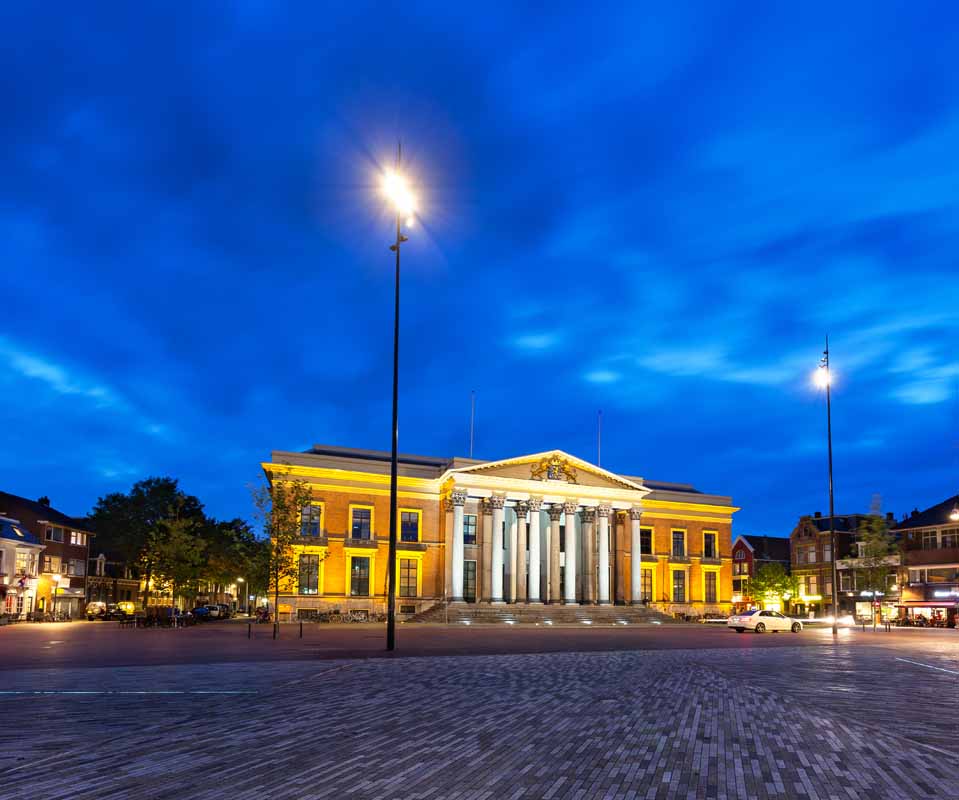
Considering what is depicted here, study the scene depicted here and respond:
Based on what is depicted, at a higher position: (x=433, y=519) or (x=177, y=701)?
(x=433, y=519)

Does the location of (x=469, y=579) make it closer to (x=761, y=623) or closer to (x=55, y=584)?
(x=761, y=623)

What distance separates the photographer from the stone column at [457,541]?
232 ft

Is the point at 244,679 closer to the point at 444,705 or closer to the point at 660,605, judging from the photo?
the point at 444,705

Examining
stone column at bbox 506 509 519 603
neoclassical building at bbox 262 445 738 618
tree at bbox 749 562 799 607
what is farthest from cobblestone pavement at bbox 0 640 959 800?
tree at bbox 749 562 799 607

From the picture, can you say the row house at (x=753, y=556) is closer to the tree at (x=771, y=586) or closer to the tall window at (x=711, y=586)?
the tree at (x=771, y=586)

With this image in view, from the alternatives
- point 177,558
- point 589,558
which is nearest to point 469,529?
point 589,558

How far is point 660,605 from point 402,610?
28639mm

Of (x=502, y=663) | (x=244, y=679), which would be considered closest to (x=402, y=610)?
(x=502, y=663)

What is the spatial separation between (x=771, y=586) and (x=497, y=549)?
4803 centimetres

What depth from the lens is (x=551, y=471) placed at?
77.4m

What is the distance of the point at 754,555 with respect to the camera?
401 ft

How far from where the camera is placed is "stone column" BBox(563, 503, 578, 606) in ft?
248

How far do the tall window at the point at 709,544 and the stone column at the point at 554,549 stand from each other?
20.4 m

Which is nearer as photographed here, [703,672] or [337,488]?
[703,672]
